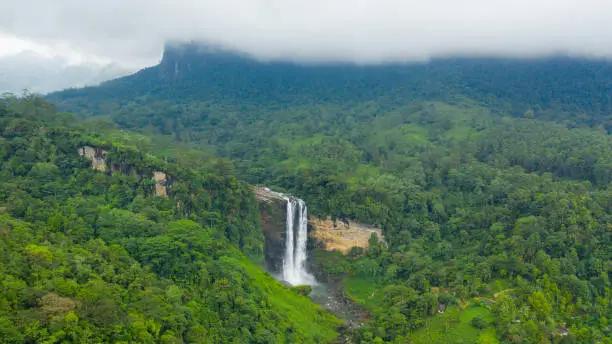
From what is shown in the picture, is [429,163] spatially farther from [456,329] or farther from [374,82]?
[374,82]

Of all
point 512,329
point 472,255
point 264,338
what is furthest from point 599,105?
point 264,338

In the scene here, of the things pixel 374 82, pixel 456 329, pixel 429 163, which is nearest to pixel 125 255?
pixel 456 329

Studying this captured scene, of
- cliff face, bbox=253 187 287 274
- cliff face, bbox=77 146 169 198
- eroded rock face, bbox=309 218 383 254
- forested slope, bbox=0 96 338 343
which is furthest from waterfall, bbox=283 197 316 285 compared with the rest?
cliff face, bbox=77 146 169 198

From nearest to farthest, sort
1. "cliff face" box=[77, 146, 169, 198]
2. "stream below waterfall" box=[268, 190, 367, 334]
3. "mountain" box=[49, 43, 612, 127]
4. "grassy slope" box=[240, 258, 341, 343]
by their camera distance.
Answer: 1. "grassy slope" box=[240, 258, 341, 343]
2. "cliff face" box=[77, 146, 169, 198]
3. "stream below waterfall" box=[268, 190, 367, 334]
4. "mountain" box=[49, 43, 612, 127]

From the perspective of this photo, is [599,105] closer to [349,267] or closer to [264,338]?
[349,267]

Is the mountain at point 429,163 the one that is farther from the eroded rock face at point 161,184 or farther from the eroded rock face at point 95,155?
the eroded rock face at point 161,184

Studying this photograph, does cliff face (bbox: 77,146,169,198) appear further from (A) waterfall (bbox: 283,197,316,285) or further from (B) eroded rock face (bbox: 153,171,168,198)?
(A) waterfall (bbox: 283,197,316,285)
